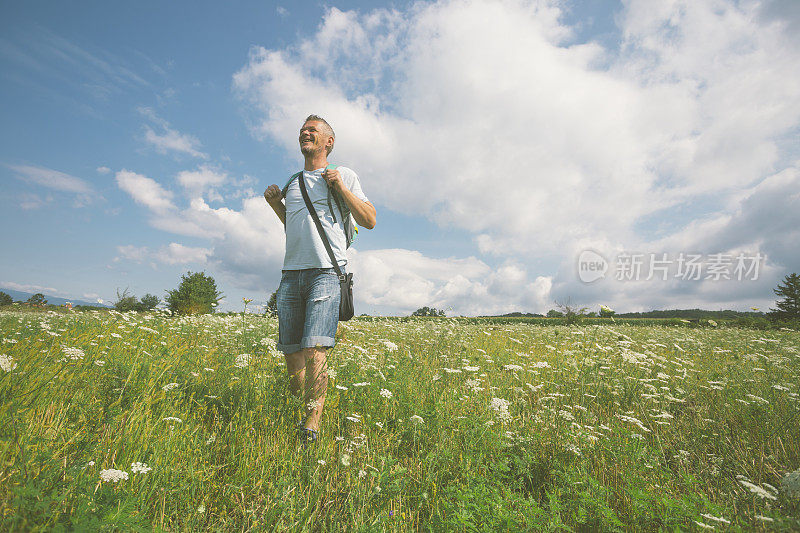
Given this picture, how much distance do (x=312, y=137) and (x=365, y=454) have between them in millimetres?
2882

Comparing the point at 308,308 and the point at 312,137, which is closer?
the point at 308,308

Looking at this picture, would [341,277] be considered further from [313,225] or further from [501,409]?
[501,409]

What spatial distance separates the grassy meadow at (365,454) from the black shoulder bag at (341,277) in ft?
2.76

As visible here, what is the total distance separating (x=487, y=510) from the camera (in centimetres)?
197

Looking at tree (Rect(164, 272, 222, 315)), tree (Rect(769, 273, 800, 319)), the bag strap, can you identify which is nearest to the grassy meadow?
the bag strap

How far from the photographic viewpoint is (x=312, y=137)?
3.44 meters

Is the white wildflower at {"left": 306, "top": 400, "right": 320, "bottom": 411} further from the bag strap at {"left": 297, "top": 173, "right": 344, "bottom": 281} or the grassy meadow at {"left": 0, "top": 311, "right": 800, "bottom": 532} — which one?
the bag strap at {"left": 297, "top": 173, "right": 344, "bottom": 281}

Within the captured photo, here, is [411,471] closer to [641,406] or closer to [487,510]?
[487,510]

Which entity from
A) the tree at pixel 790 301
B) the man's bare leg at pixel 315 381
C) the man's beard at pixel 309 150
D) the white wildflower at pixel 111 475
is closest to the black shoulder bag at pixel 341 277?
the man's beard at pixel 309 150

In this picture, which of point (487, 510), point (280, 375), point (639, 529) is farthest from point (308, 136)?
point (639, 529)

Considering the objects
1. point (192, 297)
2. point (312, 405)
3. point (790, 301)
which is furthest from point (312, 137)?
point (790, 301)

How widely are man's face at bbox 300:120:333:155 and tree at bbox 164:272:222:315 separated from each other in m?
19.7

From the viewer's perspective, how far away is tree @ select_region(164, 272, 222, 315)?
2072 cm

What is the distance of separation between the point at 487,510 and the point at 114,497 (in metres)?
1.88
